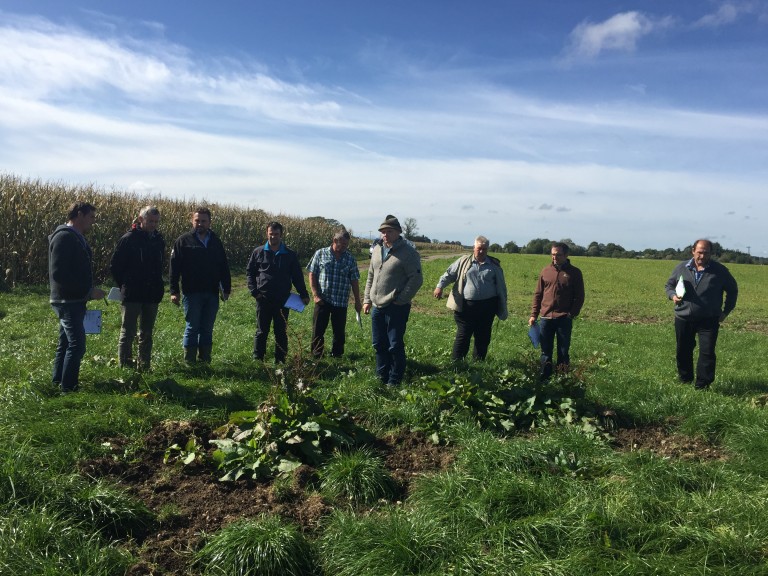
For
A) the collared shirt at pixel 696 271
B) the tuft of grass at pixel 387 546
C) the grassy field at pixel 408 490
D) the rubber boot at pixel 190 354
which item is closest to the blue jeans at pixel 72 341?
the grassy field at pixel 408 490

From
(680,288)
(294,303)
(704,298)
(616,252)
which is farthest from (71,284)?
(616,252)

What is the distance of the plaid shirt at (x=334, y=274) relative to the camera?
7930 mm

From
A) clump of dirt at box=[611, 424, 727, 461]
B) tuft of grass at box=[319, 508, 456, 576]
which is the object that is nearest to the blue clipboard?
clump of dirt at box=[611, 424, 727, 461]

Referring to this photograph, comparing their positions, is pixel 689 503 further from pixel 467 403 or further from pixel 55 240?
pixel 55 240

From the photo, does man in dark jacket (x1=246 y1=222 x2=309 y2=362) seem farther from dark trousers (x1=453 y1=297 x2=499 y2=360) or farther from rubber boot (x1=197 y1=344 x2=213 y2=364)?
dark trousers (x1=453 y1=297 x2=499 y2=360)

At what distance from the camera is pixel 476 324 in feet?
26.3

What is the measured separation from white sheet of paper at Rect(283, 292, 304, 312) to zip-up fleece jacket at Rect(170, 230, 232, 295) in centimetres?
102

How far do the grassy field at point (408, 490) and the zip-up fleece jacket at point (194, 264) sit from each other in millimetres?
1098

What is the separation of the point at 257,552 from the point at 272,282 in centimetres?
483

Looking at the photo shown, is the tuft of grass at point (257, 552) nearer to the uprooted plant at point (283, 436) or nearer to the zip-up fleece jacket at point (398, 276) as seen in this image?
the uprooted plant at point (283, 436)

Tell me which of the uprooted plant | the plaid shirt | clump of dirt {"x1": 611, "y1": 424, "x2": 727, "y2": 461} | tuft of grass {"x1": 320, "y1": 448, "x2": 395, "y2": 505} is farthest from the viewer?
the plaid shirt

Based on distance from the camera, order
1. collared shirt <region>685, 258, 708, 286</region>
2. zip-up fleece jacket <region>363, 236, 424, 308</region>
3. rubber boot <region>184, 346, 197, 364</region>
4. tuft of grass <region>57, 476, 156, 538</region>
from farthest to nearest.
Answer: collared shirt <region>685, 258, 708, 286</region>, rubber boot <region>184, 346, 197, 364</region>, zip-up fleece jacket <region>363, 236, 424, 308</region>, tuft of grass <region>57, 476, 156, 538</region>

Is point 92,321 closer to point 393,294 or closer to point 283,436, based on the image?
point 283,436

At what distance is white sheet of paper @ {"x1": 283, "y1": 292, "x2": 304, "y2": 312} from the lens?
7.75 meters
